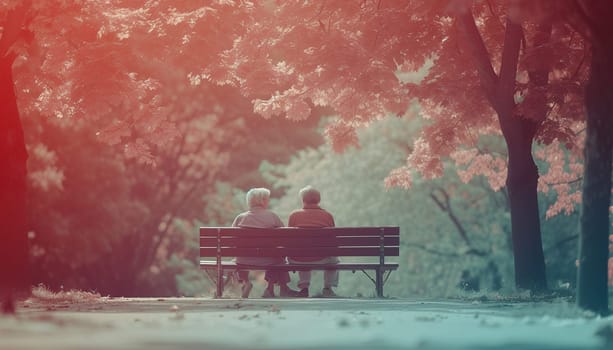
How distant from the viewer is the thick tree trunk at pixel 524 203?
19.6 metres

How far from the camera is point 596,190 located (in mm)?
13781

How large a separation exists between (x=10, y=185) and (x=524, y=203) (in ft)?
26.0

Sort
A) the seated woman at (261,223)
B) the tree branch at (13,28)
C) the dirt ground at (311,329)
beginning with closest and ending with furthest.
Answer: the dirt ground at (311,329), the tree branch at (13,28), the seated woman at (261,223)

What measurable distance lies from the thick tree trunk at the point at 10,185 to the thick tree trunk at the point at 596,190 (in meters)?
8.36

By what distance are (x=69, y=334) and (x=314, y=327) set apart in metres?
2.33

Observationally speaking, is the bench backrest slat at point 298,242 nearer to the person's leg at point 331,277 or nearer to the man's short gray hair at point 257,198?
the person's leg at point 331,277

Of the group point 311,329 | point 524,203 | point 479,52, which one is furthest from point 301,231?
point 311,329

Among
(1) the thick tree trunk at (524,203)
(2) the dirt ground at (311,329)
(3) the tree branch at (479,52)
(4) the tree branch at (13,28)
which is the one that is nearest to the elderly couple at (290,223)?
(1) the thick tree trunk at (524,203)

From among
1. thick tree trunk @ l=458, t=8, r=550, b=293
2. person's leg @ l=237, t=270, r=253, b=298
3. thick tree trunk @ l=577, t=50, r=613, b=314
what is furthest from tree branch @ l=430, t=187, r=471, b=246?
thick tree trunk @ l=577, t=50, r=613, b=314

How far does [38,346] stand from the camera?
26.5ft

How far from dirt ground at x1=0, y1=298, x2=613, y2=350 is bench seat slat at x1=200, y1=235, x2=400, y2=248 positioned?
185 inches

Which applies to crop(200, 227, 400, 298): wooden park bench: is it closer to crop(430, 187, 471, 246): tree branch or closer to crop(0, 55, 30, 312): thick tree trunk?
crop(0, 55, 30, 312): thick tree trunk

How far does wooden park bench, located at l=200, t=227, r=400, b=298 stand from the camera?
767 inches

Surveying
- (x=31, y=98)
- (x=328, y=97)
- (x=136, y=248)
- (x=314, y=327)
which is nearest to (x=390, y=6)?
(x=328, y=97)
